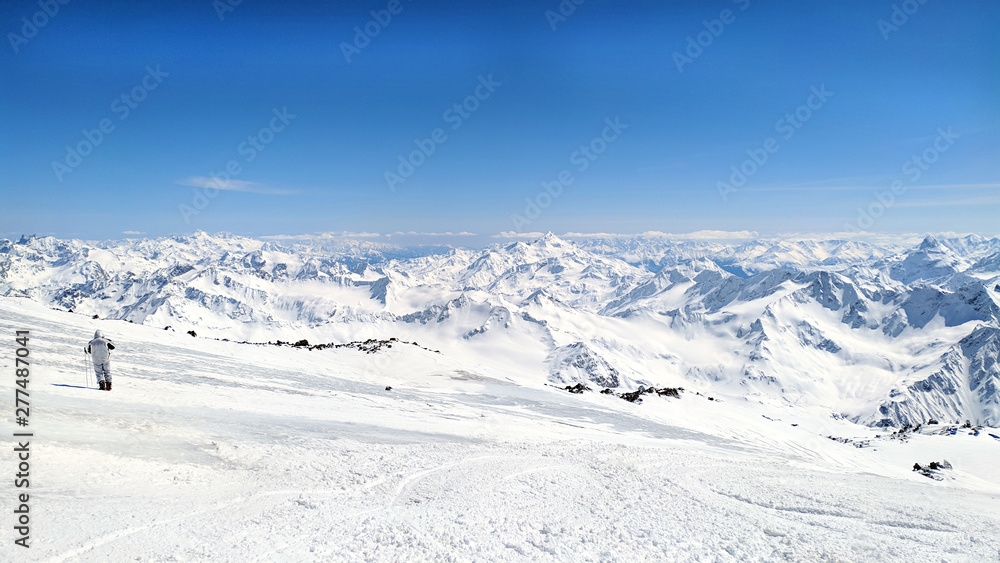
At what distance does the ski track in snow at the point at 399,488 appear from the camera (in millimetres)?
6668

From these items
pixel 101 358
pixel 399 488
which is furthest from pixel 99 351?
pixel 399 488

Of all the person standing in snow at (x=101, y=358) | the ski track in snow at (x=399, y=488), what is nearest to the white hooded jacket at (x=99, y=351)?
the person standing in snow at (x=101, y=358)

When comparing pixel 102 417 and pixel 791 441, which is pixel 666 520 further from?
pixel 791 441

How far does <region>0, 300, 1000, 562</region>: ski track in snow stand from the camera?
6.67 meters

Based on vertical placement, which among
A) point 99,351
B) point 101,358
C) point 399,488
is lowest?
point 399,488

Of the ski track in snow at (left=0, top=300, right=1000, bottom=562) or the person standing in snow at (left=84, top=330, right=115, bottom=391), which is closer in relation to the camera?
the ski track in snow at (left=0, top=300, right=1000, bottom=562)

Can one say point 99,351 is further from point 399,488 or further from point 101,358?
point 399,488

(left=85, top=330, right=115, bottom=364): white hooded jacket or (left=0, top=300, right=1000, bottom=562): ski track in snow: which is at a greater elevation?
(left=85, top=330, right=115, bottom=364): white hooded jacket

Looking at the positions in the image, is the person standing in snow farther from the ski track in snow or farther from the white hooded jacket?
the ski track in snow

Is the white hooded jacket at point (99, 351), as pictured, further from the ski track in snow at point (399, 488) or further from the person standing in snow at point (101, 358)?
the ski track in snow at point (399, 488)

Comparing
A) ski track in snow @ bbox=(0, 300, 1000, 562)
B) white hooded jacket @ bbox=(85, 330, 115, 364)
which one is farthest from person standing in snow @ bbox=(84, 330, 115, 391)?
ski track in snow @ bbox=(0, 300, 1000, 562)

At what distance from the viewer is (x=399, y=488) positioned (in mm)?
9148

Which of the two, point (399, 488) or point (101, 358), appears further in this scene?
point (101, 358)

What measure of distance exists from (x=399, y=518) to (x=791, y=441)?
69.0 feet
